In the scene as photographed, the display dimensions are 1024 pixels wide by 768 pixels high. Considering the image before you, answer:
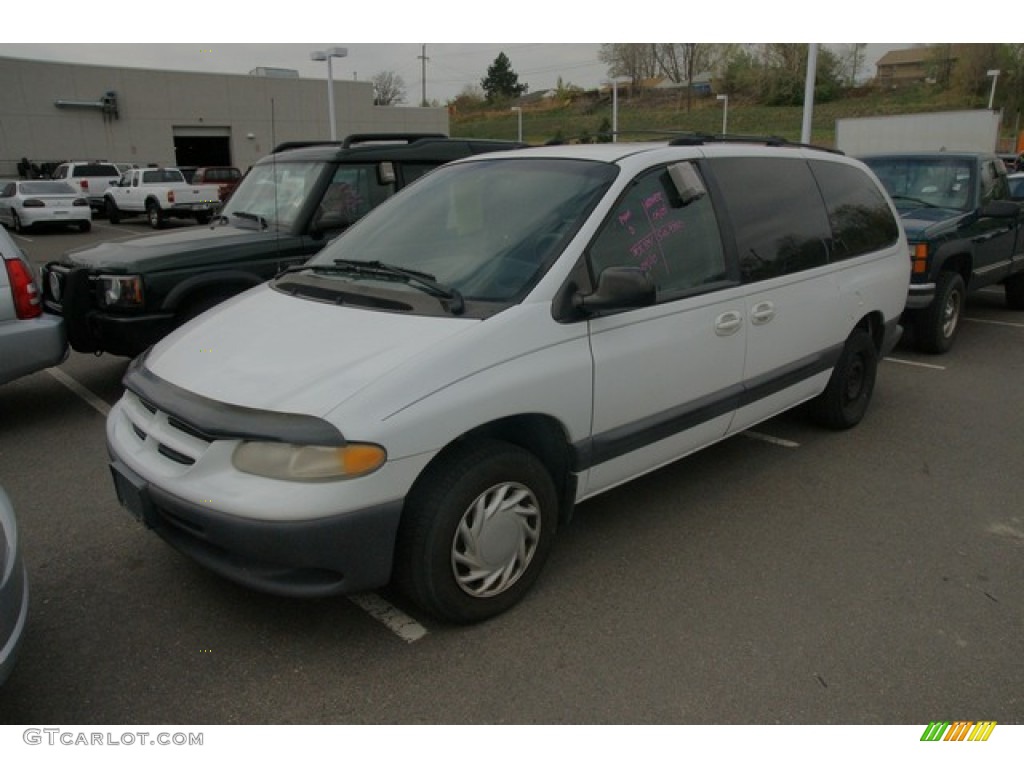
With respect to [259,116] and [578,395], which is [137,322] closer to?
[578,395]

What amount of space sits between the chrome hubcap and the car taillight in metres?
3.99

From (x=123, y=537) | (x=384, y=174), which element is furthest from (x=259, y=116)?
(x=123, y=537)

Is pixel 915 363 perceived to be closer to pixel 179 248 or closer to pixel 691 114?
pixel 179 248

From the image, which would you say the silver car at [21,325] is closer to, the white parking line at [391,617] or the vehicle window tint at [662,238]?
the white parking line at [391,617]

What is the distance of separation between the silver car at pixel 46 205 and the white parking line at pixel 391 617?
2267 centimetres

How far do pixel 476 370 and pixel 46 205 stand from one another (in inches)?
913

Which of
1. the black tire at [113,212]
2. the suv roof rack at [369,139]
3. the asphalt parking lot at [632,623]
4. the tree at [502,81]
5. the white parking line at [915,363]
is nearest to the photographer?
the asphalt parking lot at [632,623]

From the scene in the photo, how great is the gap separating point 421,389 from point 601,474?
1.07 meters

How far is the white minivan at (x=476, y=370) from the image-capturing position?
102 inches

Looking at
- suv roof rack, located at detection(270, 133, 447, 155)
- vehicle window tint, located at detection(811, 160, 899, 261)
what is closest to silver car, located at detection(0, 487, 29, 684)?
vehicle window tint, located at detection(811, 160, 899, 261)

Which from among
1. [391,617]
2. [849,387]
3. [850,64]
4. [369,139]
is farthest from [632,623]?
[850,64]

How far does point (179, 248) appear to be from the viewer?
5.76 meters
